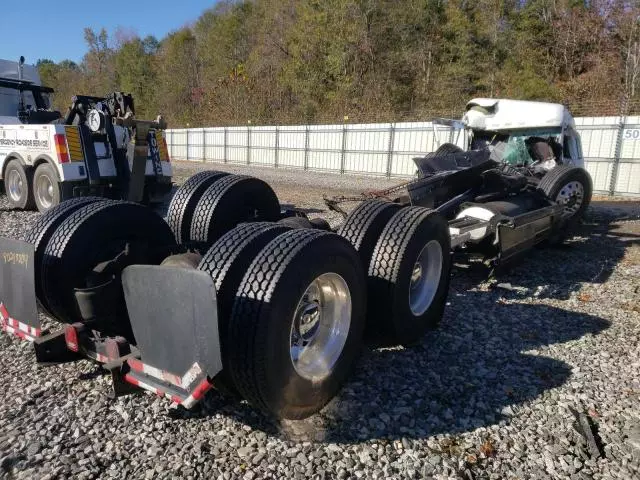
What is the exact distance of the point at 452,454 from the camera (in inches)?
98.4

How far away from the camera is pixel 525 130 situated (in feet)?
27.8

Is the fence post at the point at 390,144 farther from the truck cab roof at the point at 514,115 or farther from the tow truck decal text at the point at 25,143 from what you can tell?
the tow truck decal text at the point at 25,143

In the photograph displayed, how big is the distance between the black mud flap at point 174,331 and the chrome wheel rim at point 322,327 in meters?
0.71

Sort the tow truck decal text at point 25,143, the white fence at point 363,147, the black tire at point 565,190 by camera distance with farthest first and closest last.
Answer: the white fence at point 363,147, the tow truck decal text at point 25,143, the black tire at point 565,190

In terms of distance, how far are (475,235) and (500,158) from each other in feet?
13.9

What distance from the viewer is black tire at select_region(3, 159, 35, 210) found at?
9.23 m

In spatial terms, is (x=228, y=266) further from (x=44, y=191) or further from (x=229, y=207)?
(x=44, y=191)

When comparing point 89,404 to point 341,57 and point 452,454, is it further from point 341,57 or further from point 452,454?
point 341,57

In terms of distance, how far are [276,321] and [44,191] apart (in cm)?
873

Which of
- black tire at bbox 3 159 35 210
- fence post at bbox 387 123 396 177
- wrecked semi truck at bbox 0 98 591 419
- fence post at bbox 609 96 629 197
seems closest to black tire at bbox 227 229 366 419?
wrecked semi truck at bbox 0 98 591 419

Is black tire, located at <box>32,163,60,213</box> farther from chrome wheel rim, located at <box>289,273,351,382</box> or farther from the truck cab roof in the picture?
the truck cab roof

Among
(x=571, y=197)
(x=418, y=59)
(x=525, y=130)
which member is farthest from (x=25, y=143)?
(x=418, y=59)

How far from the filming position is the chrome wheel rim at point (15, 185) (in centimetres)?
948

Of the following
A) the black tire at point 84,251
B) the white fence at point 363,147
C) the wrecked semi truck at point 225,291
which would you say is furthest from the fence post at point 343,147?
the black tire at point 84,251
